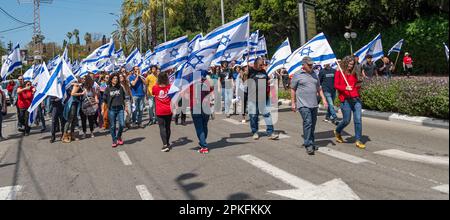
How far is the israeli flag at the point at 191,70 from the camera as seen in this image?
8750mm

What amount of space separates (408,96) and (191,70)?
216 inches

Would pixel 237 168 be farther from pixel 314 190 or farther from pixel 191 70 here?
pixel 191 70

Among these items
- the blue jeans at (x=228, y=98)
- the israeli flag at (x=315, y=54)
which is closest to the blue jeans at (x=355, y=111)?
the israeli flag at (x=315, y=54)

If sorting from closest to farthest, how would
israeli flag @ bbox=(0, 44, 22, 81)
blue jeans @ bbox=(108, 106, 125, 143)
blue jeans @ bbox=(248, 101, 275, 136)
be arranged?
1. blue jeans @ bbox=(248, 101, 275, 136)
2. blue jeans @ bbox=(108, 106, 125, 143)
3. israeli flag @ bbox=(0, 44, 22, 81)

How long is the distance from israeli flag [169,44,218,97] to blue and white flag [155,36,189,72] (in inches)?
128

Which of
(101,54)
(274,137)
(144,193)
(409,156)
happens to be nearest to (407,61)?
(101,54)

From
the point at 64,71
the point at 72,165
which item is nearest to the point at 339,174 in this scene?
the point at 72,165

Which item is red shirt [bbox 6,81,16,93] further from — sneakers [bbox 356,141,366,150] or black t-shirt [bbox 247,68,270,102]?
sneakers [bbox 356,141,366,150]

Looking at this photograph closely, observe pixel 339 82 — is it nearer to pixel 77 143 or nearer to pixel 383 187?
pixel 383 187

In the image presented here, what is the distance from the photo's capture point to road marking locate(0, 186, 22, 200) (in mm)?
6102

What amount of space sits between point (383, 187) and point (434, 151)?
249cm

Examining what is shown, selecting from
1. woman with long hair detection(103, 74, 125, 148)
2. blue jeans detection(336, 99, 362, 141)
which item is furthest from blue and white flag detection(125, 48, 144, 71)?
blue jeans detection(336, 99, 362, 141)

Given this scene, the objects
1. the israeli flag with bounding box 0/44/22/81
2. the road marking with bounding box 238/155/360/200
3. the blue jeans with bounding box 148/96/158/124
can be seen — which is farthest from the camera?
the israeli flag with bounding box 0/44/22/81

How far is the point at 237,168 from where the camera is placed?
280 inches
